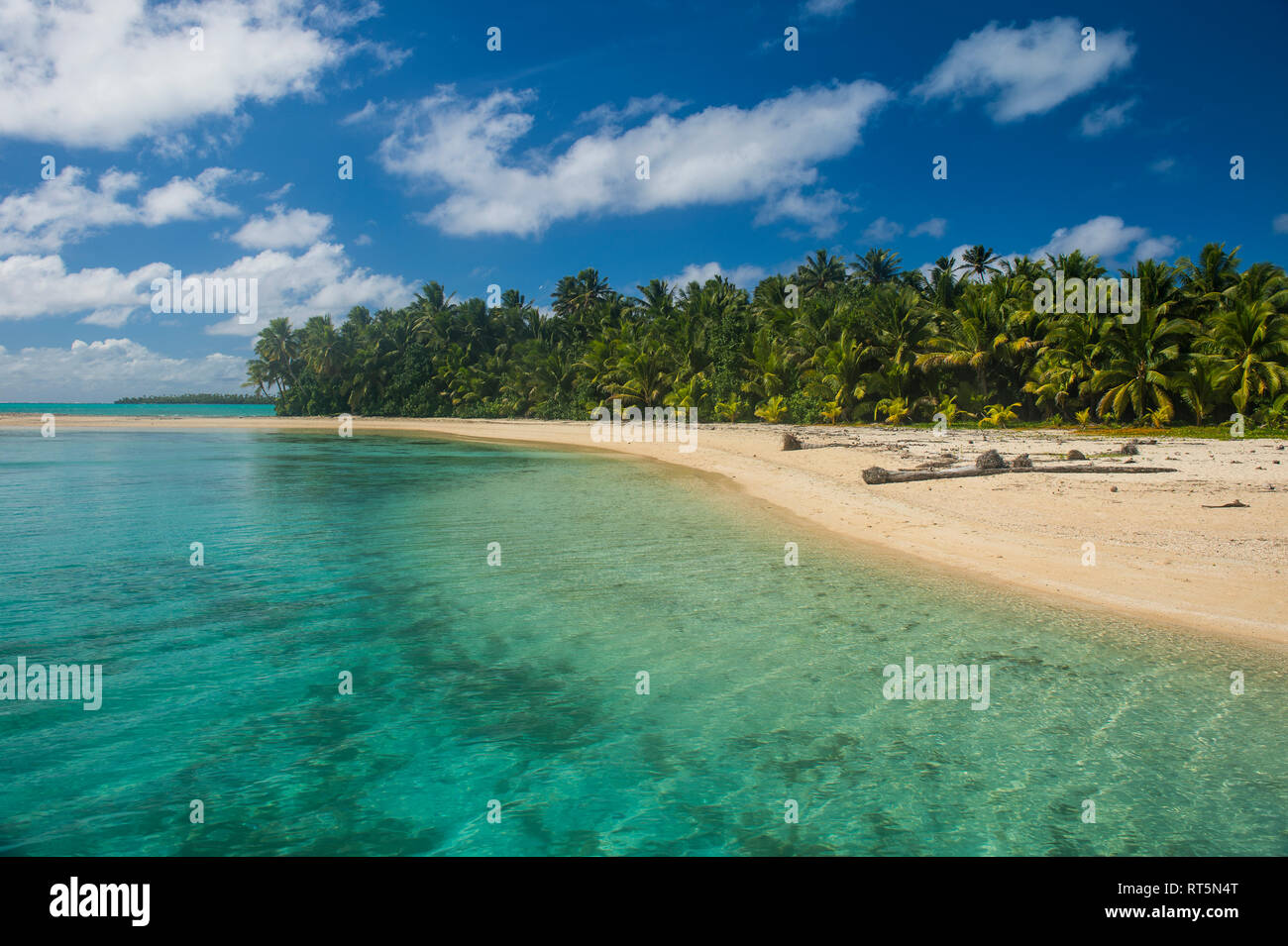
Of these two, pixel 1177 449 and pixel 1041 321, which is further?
pixel 1041 321

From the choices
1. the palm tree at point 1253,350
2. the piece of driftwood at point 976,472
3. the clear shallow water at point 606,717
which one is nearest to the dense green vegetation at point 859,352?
the palm tree at point 1253,350

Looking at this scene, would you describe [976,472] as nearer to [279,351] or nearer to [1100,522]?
[1100,522]

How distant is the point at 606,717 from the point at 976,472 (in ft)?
46.1

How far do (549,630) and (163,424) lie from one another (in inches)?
3500

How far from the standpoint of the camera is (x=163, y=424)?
79.4 m

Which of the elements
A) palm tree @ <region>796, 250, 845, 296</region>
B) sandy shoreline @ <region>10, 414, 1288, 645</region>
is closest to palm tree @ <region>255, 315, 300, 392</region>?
palm tree @ <region>796, 250, 845, 296</region>

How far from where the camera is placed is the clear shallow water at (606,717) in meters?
4.39

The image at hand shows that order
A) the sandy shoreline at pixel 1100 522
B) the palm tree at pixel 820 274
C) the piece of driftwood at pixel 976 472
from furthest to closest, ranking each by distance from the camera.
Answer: the palm tree at pixel 820 274 < the piece of driftwood at pixel 976 472 < the sandy shoreline at pixel 1100 522

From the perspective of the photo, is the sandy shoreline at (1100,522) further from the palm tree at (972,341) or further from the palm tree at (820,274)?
the palm tree at (820,274)

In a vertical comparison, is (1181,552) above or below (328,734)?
above

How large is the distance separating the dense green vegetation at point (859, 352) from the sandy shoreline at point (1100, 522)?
6.99 meters
